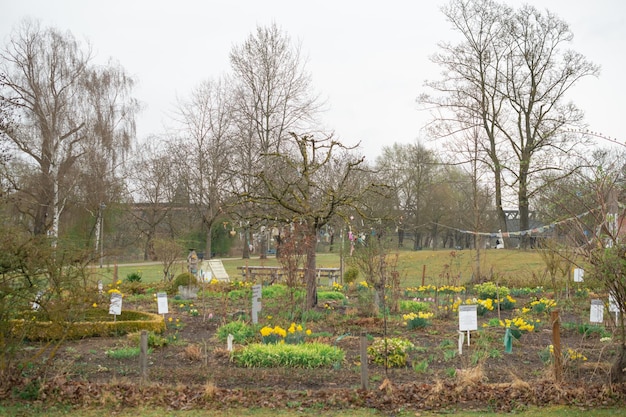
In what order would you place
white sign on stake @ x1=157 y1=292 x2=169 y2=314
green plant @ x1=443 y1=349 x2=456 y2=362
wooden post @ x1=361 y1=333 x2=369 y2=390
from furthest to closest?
white sign on stake @ x1=157 y1=292 x2=169 y2=314 < green plant @ x1=443 y1=349 x2=456 y2=362 < wooden post @ x1=361 y1=333 x2=369 y2=390

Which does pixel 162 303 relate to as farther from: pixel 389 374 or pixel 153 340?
pixel 389 374

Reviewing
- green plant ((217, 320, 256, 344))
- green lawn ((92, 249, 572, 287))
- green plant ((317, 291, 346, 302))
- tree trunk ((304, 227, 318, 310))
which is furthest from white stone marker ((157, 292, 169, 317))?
green lawn ((92, 249, 572, 287))

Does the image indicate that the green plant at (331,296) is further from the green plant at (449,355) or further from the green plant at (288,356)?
the green plant at (288,356)

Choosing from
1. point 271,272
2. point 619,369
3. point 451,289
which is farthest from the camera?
point 271,272

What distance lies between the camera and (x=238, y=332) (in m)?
10.5

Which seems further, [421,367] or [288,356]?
[288,356]

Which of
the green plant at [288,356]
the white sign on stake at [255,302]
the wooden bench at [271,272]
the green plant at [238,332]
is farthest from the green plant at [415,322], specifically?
the wooden bench at [271,272]

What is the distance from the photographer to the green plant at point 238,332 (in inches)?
404

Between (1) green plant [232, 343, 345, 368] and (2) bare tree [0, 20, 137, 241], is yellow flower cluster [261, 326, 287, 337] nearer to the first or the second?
(1) green plant [232, 343, 345, 368]

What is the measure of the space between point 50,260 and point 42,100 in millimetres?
27731

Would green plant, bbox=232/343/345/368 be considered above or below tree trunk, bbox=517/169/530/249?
below

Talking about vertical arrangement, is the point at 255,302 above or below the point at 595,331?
above

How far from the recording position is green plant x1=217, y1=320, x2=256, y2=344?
10.3 metres

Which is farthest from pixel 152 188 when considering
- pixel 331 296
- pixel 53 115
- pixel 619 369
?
pixel 619 369
